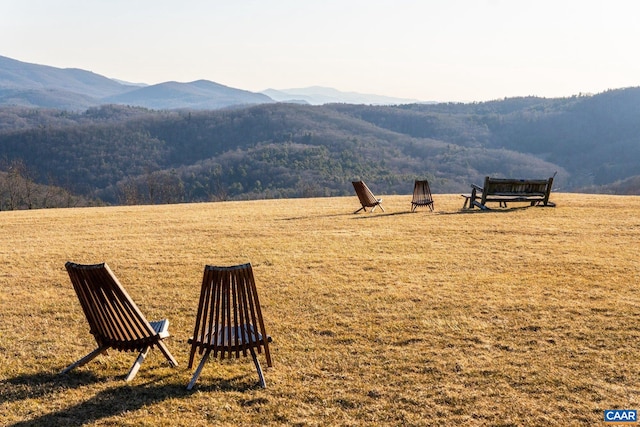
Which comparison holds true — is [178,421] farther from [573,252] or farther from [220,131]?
[220,131]

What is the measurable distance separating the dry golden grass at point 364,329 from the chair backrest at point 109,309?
467 millimetres

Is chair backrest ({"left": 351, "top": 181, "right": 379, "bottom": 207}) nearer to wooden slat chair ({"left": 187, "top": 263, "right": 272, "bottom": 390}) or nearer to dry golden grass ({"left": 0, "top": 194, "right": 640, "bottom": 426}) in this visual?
dry golden grass ({"left": 0, "top": 194, "right": 640, "bottom": 426})

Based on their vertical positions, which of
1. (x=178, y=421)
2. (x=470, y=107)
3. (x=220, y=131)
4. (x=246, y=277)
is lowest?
(x=178, y=421)

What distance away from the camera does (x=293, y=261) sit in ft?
35.2

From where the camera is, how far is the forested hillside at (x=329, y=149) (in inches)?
3750

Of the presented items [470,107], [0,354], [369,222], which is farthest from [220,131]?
[0,354]

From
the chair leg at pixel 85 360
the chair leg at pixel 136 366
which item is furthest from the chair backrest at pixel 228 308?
the chair leg at pixel 85 360

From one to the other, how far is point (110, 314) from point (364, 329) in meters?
3.18

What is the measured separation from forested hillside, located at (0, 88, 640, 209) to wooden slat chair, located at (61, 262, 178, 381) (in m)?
62.3

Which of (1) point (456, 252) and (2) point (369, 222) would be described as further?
(2) point (369, 222)

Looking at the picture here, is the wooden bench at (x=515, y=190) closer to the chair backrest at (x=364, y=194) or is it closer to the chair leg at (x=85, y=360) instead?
the chair backrest at (x=364, y=194)

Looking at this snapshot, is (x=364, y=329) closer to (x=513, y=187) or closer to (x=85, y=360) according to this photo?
(x=85, y=360)

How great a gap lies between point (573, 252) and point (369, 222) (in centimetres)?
637

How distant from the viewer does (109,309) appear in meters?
5.17
